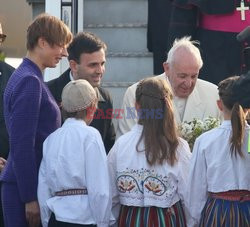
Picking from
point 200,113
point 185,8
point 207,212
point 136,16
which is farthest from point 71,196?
point 136,16

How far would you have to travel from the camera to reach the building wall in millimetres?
9047

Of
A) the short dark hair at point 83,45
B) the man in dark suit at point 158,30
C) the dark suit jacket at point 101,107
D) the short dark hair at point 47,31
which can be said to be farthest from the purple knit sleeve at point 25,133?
the man in dark suit at point 158,30

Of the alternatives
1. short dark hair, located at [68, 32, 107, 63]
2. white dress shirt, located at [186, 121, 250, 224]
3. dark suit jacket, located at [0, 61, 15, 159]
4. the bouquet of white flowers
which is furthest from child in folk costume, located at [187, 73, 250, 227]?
dark suit jacket, located at [0, 61, 15, 159]

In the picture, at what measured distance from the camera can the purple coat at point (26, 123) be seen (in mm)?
4371

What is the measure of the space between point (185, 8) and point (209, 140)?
75.3 inches

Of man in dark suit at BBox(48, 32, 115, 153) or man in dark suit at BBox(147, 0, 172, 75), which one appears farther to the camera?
man in dark suit at BBox(147, 0, 172, 75)

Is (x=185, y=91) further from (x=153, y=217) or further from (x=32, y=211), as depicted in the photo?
(x=32, y=211)

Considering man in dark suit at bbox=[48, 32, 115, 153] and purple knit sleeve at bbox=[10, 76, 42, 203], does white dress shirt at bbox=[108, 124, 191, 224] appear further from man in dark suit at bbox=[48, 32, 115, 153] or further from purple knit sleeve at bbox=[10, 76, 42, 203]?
man in dark suit at bbox=[48, 32, 115, 153]

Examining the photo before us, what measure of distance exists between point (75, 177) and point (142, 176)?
1.21 feet

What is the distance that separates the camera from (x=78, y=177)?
14.2ft

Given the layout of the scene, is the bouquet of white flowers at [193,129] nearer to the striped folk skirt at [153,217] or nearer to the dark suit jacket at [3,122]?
the striped folk skirt at [153,217]

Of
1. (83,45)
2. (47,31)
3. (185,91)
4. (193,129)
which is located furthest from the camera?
(185,91)

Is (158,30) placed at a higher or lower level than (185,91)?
higher

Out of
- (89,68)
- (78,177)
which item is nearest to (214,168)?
(78,177)
